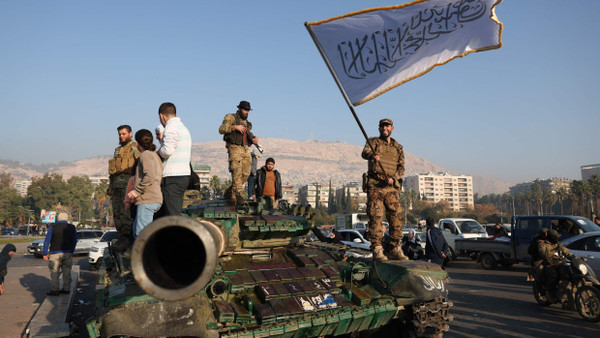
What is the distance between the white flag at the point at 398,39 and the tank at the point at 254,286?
97.3 inches

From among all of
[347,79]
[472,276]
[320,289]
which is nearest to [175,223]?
[320,289]

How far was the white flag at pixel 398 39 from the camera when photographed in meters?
6.50

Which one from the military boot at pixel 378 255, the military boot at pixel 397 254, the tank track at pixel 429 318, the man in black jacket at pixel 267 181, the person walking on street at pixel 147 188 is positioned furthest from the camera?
the man in black jacket at pixel 267 181

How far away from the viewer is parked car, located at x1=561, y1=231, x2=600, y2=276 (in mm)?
9758

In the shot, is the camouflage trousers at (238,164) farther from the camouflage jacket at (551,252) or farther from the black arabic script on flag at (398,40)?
the camouflage jacket at (551,252)

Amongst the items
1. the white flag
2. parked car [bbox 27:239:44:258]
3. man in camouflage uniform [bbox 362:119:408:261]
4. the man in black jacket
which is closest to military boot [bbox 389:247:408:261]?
man in camouflage uniform [bbox 362:119:408:261]

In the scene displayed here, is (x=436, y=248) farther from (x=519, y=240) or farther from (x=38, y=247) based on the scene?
(x=38, y=247)

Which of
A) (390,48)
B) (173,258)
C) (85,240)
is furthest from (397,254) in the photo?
(85,240)

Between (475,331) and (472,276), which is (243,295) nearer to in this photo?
(475,331)

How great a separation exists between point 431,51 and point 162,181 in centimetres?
457

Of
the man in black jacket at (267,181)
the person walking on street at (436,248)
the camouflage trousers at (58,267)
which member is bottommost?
the camouflage trousers at (58,267)

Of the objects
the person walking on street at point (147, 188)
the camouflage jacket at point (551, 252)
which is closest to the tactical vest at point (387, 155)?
the person walking on street at point (147, 188)

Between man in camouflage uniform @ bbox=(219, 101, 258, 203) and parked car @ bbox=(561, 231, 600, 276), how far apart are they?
26.9ft

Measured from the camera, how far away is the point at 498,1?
21.0 ft
